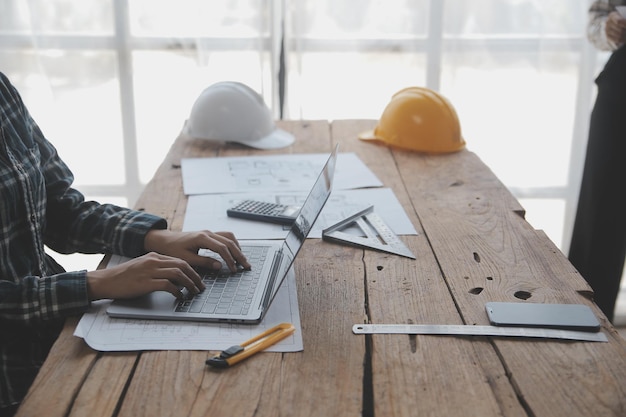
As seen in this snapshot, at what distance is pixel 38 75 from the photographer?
2.53 meters

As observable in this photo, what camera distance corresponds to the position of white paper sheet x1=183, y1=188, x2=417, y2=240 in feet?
4.33

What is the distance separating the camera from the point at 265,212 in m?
1.38

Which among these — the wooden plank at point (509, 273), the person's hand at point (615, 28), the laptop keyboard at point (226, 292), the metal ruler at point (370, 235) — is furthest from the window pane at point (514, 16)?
the laptop keyboard at point (226, 292)

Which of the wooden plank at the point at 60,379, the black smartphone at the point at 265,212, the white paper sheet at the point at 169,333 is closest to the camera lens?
the wooden plank at the point at 60,379

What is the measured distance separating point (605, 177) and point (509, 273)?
1.18 metres

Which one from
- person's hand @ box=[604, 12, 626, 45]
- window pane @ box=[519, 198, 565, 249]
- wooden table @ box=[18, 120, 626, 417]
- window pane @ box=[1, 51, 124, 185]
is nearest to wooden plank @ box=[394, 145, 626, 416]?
wooden table @ box=[18, 120, 626, 417]

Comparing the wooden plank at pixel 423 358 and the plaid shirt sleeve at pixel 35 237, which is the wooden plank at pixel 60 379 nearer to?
the plaid shirt sleeve at pixel 35 237

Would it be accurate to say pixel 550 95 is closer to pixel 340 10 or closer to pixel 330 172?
pixel 340 10

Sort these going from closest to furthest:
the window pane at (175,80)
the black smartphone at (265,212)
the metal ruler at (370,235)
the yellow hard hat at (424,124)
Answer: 1. the metal ruler at (370,235)
2. the black smartphone at (265,212)
3. the yellow hard hat at (424,124)
4. the window pane at (175,80)

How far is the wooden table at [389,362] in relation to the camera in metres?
0.78

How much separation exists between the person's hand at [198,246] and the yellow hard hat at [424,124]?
0.81 metres

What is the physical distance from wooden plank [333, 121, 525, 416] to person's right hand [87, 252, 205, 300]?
26 centimetres

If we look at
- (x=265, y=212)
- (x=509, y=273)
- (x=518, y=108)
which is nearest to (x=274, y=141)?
(x=265, y=212)

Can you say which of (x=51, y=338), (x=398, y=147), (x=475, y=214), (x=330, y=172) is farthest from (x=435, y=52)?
(x=51, y=338)
